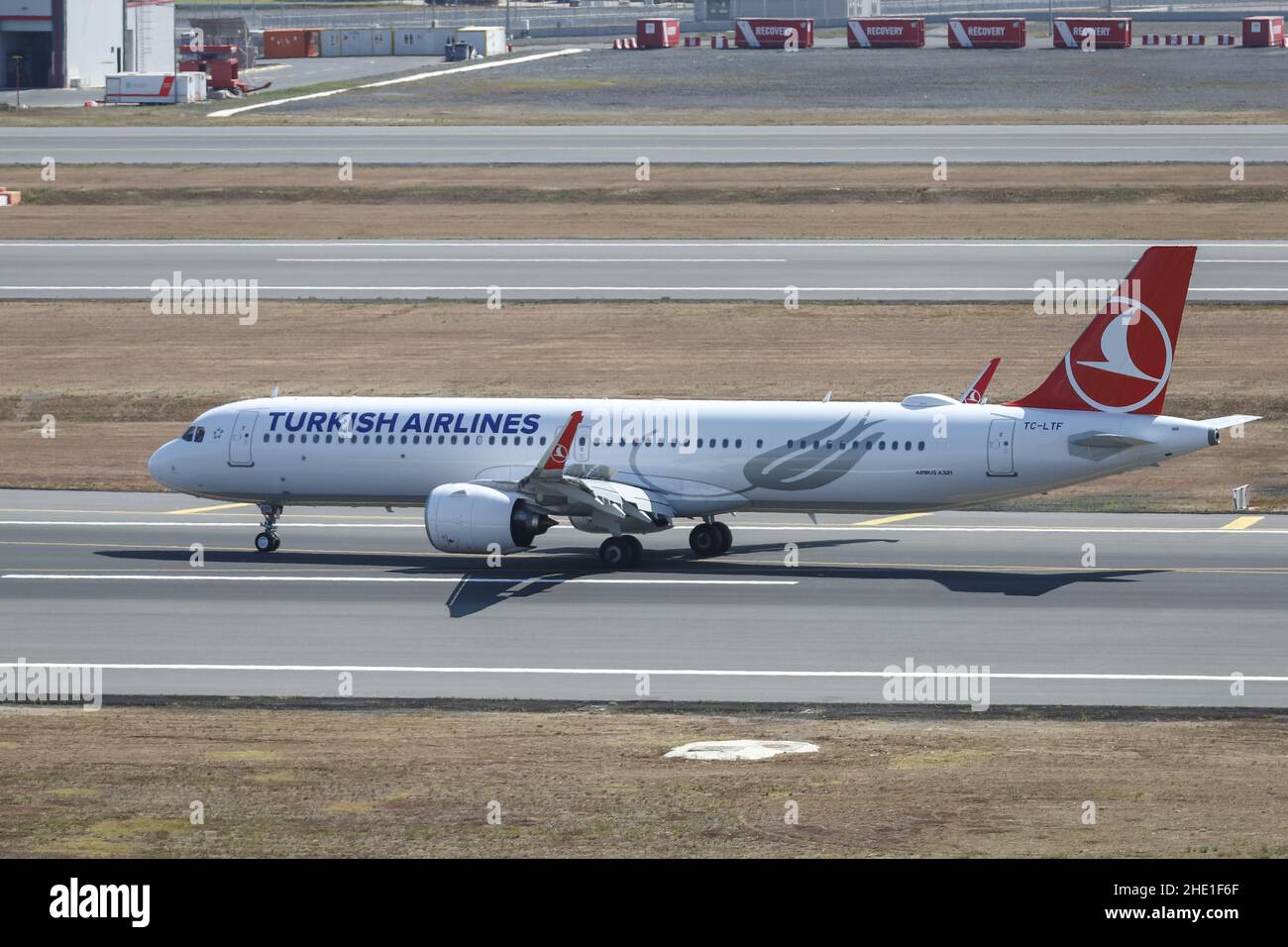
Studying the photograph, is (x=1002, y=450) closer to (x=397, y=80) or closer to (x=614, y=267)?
(x=614, y=267)

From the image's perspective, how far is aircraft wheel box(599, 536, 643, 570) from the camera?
153ft

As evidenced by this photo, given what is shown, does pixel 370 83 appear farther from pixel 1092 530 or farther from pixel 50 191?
pixel 1092 530

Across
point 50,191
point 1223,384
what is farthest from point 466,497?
point 50,191

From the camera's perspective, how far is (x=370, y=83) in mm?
166250

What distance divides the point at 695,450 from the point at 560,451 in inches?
167

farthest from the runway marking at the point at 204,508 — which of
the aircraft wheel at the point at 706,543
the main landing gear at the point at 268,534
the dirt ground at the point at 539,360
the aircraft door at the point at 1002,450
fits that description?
the aircraft door at the point at 1002,450

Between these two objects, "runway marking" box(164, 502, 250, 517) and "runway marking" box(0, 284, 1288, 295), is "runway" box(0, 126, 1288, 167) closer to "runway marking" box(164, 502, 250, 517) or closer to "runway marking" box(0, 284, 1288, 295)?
"runway marking" box(0, 284, 1288, 295)

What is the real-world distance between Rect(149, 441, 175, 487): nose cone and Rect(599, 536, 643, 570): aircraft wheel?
12471 millimetres

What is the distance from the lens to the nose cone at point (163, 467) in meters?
50.5

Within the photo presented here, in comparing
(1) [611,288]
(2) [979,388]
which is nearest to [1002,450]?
(2) [979,388]

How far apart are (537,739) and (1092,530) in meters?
23.8

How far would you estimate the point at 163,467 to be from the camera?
50594 mm

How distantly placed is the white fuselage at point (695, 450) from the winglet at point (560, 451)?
292cm

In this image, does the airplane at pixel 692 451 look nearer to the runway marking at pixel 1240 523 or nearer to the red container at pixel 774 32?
the runway marking at pixel 1240 523
